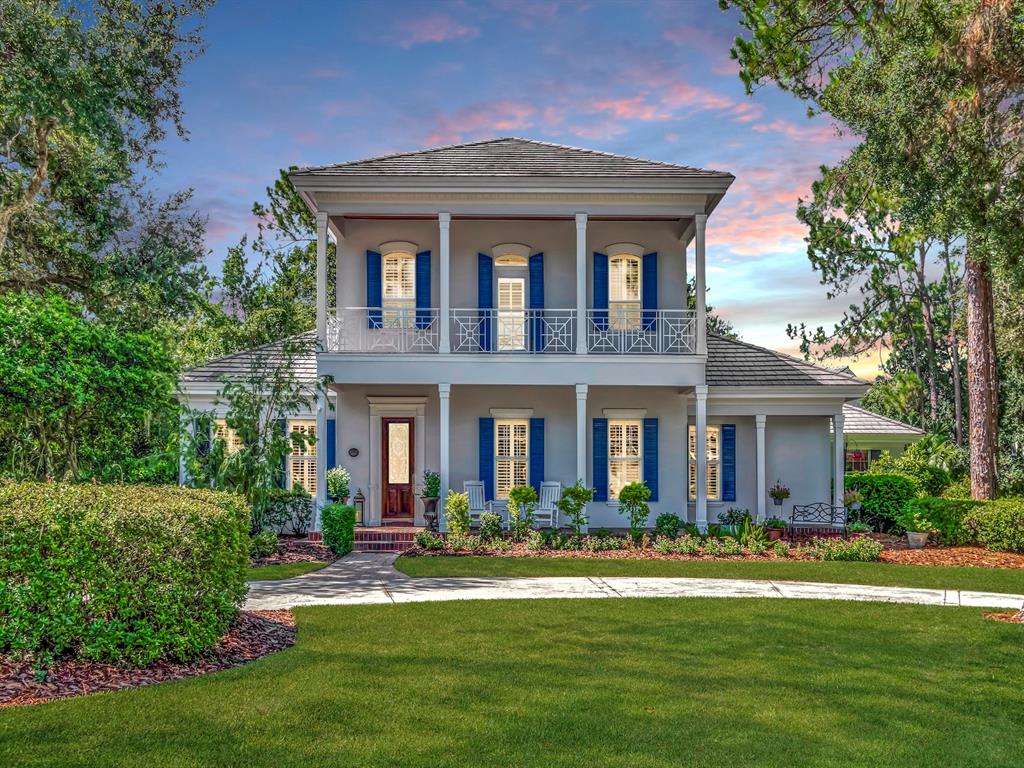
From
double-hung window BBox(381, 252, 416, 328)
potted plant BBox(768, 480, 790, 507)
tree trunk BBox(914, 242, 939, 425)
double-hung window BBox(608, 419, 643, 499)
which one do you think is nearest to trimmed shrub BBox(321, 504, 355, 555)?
double-hung window BBox(381, 252, 416, 328)

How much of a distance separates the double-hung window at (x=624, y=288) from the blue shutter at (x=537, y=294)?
5.11ft

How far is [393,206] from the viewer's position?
16734mm

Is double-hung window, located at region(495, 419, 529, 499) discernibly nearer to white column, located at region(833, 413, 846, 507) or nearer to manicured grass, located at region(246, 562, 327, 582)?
manicured grass, located at region(246, 562, 327, 582)

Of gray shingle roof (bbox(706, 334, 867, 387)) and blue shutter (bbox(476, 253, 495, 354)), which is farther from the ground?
blue shutter (bbox(476, 253, 495, 354))

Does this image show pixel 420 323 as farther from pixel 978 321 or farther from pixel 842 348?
pixel 842 348

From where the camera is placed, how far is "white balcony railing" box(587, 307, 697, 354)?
1723 centimetres

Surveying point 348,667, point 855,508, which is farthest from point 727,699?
point 855,508

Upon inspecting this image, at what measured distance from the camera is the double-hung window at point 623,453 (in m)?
17.8

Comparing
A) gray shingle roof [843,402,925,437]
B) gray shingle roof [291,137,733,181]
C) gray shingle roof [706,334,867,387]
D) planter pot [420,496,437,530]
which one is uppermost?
gray shingle roof [291,137,733,181]

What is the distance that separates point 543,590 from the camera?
11.1 metres

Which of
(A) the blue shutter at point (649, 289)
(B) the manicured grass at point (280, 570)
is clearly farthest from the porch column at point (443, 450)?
(A) the blue shutter at point (649, 289)

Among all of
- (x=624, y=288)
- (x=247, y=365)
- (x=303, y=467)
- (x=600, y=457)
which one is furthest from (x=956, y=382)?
(x=247, y=365)

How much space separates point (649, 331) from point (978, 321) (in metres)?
7.45

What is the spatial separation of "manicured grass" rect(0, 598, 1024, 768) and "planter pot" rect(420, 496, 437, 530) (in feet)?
23.1
